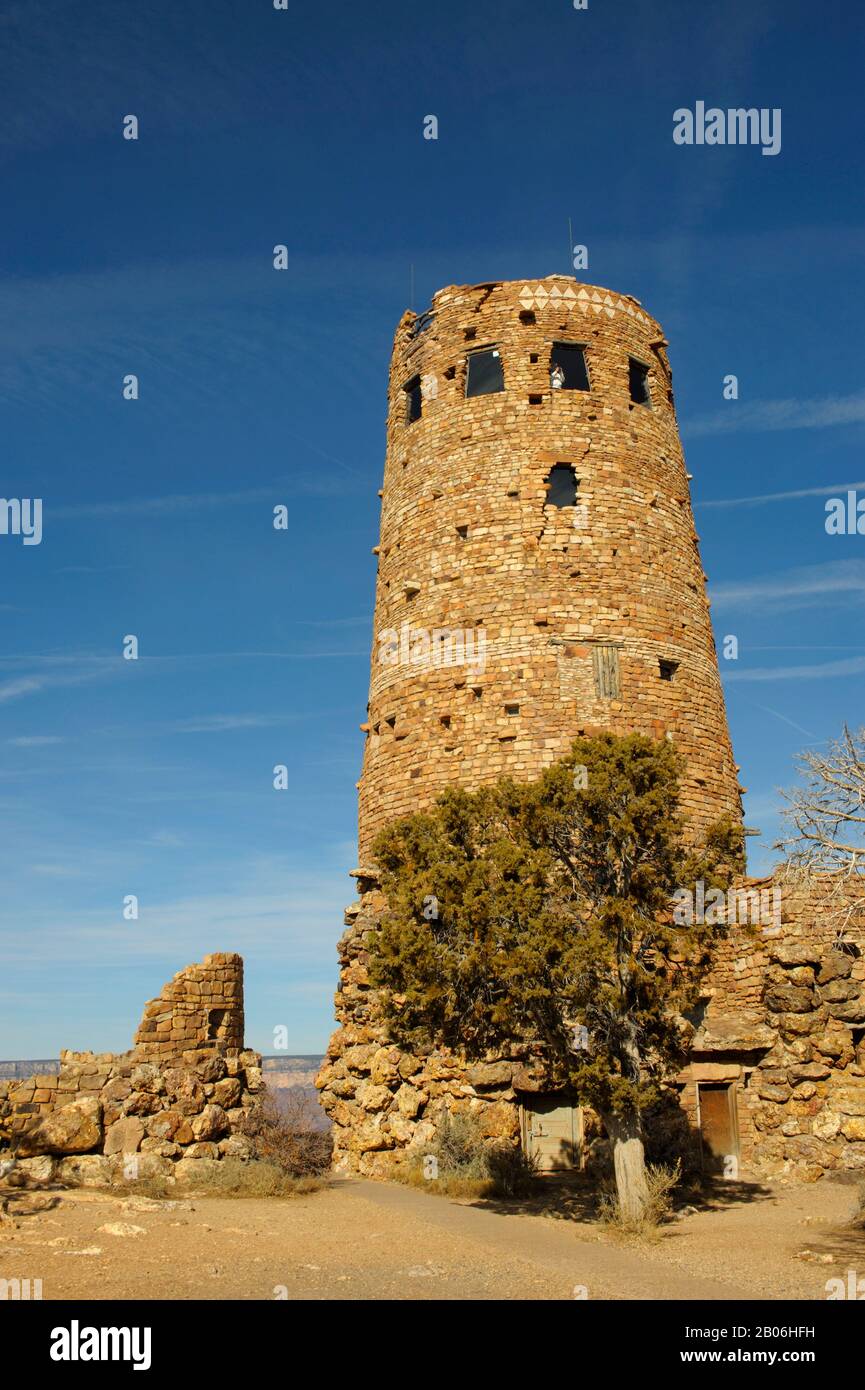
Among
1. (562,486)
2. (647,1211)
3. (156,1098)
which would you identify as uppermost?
(562,486)

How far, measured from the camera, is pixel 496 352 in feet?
73.3

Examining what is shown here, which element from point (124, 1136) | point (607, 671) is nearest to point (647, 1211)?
point (124, 1136)

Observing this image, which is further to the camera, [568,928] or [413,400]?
[413,400]

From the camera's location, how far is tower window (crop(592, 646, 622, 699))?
63.3 ft

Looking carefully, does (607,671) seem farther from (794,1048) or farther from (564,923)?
(564,923)

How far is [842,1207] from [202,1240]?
871 centimetres

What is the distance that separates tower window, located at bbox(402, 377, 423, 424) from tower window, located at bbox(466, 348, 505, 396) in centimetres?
145

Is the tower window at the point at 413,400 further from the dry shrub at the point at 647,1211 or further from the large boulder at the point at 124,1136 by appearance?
the dry shrub at the point at 647,1211

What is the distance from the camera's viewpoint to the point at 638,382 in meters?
23.3

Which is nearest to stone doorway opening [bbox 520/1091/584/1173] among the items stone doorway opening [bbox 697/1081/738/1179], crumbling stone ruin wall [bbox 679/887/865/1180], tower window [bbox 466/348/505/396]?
crumbling stone ruin wall [bbox 679/887/865/1180]

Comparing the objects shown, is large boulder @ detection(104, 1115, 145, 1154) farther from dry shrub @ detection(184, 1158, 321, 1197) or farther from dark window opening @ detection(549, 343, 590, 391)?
dark window opening @ detection(549, 343, 590, 391)

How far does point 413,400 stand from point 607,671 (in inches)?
347

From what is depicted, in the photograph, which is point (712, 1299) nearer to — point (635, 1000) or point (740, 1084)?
point (635, 1000)
